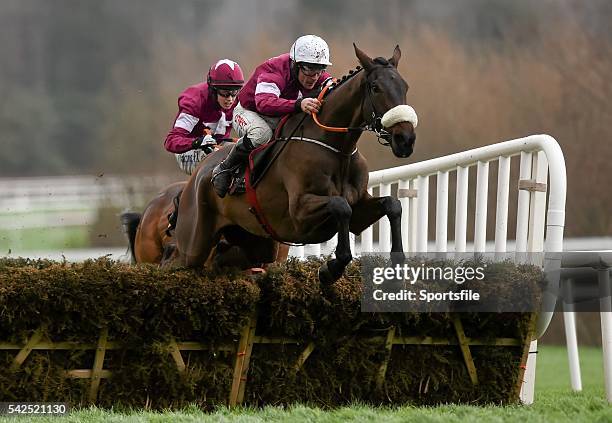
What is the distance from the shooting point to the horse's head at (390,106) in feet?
19.7

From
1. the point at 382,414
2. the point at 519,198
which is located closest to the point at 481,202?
the point at 519,198

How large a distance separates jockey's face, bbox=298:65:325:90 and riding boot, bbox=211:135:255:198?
51cm

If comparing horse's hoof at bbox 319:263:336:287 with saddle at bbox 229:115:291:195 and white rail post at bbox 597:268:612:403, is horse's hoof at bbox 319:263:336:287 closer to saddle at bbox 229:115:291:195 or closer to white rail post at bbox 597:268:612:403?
saddle at bbox 229:115:291:195

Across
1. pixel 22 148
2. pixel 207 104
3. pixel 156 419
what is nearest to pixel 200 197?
pixel 207 104

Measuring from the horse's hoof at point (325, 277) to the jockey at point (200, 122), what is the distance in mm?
2515

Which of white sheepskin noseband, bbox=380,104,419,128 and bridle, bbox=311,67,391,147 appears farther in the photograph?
bridle, bbox=311,67,391,147

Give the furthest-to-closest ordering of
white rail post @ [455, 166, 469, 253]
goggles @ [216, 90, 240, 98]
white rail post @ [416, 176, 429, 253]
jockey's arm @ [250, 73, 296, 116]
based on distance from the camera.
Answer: goggles @ [216, 90, 240, 98], white rail post @ [416, 176, 429, 253], white rail post @ [455, 166, 469, 253], jockey's arm @ [250, 73, 296, 116]

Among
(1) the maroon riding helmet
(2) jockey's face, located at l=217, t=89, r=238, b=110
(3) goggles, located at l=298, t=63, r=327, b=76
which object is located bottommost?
(2) jockey's face, located at l=217, t=89, r=238, b=110

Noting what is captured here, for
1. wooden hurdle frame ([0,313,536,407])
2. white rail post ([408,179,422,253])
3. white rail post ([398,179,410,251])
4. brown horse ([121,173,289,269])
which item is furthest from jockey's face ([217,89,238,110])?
wooden hurdle frame ([0,313,536,407])

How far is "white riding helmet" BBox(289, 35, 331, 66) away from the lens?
6793 mm

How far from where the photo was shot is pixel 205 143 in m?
8.52

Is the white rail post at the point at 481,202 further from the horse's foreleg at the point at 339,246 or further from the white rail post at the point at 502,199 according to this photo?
the horse's foreleg at the point at 339,246

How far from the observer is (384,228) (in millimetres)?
9086

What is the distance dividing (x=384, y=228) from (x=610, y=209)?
8.46 metres
